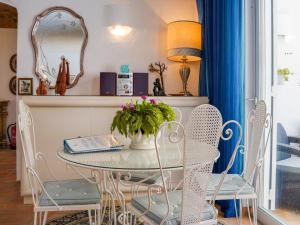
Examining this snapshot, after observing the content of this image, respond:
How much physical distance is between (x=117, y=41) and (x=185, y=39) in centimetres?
83

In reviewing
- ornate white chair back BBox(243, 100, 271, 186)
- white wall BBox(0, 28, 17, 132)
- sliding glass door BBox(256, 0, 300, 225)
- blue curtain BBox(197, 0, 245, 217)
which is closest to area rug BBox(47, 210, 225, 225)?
sliding glass door BBox(256, 0, 300, 225)

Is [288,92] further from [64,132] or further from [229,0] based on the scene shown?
[64,132]

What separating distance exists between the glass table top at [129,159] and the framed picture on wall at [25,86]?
1925mm

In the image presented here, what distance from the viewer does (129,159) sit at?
164 centimetres

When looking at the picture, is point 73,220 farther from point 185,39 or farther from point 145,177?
point 185,39

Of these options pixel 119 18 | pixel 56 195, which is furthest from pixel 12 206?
pixel 119 18

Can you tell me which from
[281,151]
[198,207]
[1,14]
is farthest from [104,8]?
[1,14]

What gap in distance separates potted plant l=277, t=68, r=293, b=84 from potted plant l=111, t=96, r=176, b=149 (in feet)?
4.08

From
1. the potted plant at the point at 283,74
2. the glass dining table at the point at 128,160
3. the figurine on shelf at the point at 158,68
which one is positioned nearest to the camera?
the glass dining table at the point at 128,160

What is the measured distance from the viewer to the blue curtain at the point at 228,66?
271cm

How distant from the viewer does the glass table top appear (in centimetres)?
148

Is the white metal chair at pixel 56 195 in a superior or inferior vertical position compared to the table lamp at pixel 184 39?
inferior

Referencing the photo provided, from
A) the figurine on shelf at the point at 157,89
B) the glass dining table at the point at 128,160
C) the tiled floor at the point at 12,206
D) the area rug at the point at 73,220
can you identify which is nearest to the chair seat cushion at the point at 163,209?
the glass dining table at the point at 128,160

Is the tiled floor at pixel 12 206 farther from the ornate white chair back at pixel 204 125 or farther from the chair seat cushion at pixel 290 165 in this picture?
the ornate white chair back at pixel 204 125
